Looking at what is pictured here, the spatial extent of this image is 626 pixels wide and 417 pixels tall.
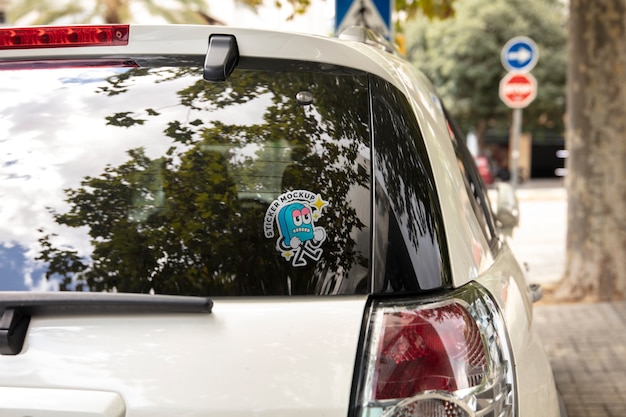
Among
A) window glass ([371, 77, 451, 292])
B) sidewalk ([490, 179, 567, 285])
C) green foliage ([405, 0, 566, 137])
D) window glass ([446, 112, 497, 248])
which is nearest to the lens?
window glass ([371, 77, 451, 292])

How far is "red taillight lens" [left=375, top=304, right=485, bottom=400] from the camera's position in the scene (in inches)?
57.8

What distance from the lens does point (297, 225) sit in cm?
160

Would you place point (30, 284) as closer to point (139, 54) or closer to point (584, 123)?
point (139, 54)

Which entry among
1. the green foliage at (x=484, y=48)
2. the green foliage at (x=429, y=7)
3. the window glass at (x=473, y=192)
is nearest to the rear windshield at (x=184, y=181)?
the window glass at (x=473, y=192)

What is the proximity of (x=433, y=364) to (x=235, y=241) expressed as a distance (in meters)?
0.48

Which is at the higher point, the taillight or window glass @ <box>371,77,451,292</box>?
window glass @ <box>371,77,451,292</box>

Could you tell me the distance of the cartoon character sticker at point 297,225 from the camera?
158 cm

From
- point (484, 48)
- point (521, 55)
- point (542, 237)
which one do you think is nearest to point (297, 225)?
point (521, 55)

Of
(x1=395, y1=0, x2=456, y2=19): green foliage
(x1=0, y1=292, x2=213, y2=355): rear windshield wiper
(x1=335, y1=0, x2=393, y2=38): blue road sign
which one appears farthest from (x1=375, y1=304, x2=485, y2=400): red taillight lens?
(x1=395, y1=0, x2=456, y2=19): green foliage

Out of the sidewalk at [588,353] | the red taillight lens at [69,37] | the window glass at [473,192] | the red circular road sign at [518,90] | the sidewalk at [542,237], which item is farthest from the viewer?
the red circular road sign at [518,90]

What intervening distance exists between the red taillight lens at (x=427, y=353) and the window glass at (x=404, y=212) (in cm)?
7

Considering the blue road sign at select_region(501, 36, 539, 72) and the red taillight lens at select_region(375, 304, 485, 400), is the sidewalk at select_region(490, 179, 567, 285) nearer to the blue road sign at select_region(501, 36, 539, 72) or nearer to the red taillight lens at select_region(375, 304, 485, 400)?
the blue road sign at select_region(501, 36, 539, 72)

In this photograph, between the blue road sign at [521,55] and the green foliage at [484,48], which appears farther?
the green foliage at [484,48]

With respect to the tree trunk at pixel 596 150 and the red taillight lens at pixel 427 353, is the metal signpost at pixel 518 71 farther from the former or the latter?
the red taillight lens at pixel 427 353
